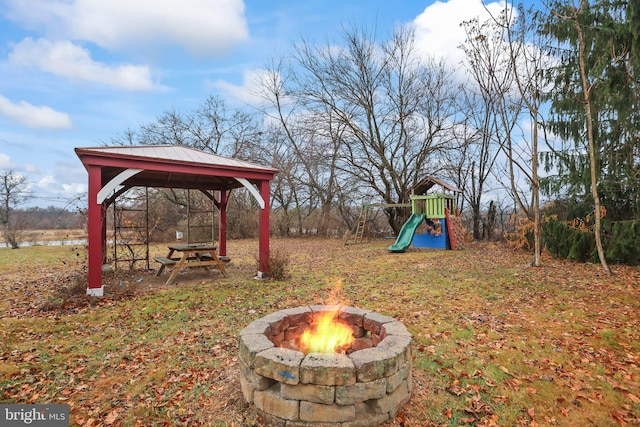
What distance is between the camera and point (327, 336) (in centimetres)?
305

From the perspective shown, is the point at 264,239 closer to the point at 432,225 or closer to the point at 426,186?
the point at 432,225

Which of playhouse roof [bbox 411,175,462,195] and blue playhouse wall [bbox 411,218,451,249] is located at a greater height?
playhouse roof [bbox 411,175,462,195]

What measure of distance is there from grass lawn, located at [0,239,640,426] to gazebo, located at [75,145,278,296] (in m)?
0.81

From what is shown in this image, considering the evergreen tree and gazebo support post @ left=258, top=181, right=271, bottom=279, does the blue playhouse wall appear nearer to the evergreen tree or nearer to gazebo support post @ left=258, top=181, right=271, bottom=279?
the evergreen tree

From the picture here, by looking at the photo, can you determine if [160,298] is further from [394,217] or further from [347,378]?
[394,217]

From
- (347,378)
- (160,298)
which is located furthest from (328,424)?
(160,298)

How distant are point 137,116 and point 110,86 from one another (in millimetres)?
9370

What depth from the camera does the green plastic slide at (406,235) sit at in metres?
10.8

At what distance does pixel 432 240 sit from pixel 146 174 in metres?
9.99

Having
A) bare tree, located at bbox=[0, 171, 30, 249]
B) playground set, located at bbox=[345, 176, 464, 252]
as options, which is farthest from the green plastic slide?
bare tree, located at bbox=[0, 171, 30, 249]

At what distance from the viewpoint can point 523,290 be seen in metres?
5.57

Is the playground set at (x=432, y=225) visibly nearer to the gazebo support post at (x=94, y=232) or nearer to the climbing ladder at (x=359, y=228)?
the climbing ladder at (x=359, y=228)

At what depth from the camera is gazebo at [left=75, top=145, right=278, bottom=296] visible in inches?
199

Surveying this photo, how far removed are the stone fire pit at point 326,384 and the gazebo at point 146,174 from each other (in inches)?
164
